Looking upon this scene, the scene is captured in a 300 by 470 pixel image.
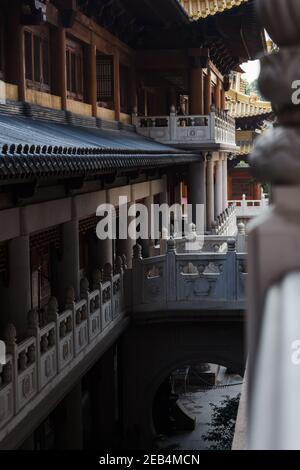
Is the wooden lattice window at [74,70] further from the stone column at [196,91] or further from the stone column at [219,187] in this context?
the stone column at [219,187]

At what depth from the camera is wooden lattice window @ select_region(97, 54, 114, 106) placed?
2092 cm

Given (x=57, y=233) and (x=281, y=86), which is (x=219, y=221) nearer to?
(x=57, y=233)

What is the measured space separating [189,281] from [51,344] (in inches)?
224

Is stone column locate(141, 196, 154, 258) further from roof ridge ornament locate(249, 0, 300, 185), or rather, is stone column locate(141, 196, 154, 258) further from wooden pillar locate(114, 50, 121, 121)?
roof ridge ornament locate(249, 0, 300, 185)

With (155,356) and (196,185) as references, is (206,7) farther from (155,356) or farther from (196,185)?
(155,356)

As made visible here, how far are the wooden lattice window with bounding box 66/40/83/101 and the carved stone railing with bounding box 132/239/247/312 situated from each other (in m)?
4.77

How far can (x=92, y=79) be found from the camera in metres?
19.5

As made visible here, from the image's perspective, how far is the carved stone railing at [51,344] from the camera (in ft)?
27.7

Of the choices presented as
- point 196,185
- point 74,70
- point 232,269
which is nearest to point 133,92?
point 196,185

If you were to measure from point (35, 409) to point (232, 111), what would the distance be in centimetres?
4256

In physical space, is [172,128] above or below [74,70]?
below

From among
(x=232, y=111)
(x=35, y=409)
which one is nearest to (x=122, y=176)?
(x=35, y=409)

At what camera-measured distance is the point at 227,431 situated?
2011cm

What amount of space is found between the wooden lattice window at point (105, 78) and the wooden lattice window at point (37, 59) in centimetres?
443
